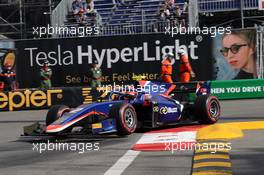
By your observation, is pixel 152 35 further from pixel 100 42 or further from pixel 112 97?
pixel 112 97

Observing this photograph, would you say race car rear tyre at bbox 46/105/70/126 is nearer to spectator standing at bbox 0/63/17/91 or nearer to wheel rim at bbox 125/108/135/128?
→ wheel rim at bbox 125/108/135/128

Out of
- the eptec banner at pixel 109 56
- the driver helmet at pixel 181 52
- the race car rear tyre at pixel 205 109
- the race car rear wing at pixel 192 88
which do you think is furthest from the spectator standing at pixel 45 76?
the race car rear tyre at pixel 205 109

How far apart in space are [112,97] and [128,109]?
1069 mm

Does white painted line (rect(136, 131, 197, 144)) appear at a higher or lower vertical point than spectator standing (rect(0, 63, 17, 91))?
lower

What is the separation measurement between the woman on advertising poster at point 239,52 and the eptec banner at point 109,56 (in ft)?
2.29

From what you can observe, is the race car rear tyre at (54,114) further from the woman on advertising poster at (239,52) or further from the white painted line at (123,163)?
the woman on advertising poster at (239,52)

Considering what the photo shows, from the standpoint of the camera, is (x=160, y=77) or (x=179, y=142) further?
(x=160, y=77)

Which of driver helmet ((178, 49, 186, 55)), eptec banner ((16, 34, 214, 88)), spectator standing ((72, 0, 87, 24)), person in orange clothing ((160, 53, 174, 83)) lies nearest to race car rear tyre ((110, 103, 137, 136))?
person in orange clothing ((160, 53, 174, 83))

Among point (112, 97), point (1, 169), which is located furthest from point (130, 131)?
point (1, 169)

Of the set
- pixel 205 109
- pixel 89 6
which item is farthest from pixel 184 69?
pixel 205 109

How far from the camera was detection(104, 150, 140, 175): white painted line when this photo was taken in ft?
26.0

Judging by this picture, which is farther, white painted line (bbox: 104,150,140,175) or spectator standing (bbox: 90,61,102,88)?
spectator standing (bbox: 90,61,102,88)

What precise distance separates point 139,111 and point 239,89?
9.78 m

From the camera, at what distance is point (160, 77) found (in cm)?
2394
